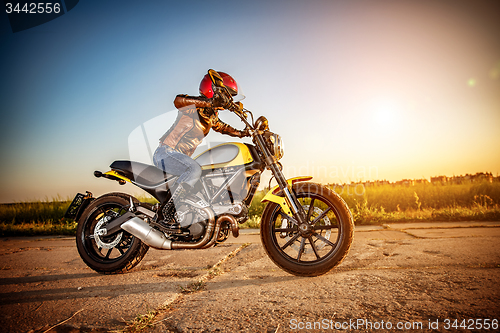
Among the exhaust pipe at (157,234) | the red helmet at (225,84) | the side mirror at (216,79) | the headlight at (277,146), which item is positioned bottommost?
the exhaust pipe at (157,234)

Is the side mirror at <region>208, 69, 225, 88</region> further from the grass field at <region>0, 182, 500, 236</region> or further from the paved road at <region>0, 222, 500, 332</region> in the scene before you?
the grass field at <region>0, 182, 500, 236</region>

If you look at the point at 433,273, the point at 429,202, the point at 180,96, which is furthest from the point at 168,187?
the point at 429,202

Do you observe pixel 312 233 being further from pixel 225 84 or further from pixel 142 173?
pixel 142 173

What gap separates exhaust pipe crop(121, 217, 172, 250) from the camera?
2678mm

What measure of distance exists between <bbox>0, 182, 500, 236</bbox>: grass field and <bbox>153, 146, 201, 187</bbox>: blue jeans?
12.4 feet

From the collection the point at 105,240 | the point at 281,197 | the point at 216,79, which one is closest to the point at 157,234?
the point at 105,240

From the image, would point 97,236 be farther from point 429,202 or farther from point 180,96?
point 429,202

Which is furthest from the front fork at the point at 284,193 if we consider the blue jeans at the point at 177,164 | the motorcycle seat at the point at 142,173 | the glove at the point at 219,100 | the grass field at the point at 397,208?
the grass field at the point at 397,208

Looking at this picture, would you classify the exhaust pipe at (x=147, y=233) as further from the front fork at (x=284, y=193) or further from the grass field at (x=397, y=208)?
the grass field at (x=397, y=208)

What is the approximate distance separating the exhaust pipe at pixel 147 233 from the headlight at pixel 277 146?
1.44 meters

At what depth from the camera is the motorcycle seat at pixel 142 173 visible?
292cm

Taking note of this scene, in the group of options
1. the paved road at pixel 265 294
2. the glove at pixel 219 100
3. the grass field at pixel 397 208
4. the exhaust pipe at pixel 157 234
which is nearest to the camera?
the paved road at pixel 265 294

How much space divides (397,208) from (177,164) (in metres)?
6.64

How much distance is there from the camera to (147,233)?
272 cm
